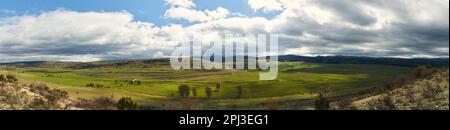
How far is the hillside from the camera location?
98.5 ft

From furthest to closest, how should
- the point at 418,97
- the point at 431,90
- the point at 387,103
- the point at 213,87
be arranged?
1. the point at 213,87
2. the point at 387,103
3. the point at 431,90
4. the point at 418,97

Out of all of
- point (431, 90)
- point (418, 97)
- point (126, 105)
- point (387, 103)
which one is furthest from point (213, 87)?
point (418, 97)

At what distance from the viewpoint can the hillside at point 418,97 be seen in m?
30.0

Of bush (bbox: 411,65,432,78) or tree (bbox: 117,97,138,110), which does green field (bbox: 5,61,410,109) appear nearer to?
tree (bbox: 117,97,138,110)

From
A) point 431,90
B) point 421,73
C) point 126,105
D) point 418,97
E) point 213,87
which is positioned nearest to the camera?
point 418,97

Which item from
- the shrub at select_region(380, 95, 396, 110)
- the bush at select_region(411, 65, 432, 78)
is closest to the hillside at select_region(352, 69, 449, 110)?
the shrub at select_region(380, 95, 396, 110)

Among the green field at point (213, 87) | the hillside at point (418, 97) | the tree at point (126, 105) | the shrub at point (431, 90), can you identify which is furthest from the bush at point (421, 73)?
the tree at point (126, 105)

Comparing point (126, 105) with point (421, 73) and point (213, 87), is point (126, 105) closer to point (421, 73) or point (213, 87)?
point (421, 73)

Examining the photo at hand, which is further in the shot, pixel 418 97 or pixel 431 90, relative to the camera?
pixel 431 90

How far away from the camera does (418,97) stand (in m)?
32.8
